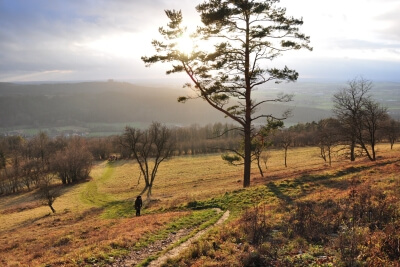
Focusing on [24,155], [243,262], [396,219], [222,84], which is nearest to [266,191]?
[222,84]

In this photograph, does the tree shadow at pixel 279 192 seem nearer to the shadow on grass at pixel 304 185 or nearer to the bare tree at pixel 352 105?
the shadow on grass at pixel 304 185

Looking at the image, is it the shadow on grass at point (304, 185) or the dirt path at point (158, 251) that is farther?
the shadow on grass at point (304, 185)

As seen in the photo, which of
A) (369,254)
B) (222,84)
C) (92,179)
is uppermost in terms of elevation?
(222,84)

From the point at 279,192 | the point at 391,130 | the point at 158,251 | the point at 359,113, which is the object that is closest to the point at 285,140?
the point at 391,130

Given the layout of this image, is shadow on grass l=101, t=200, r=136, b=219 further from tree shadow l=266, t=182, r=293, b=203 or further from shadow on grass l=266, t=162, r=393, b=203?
shadow on grass l=266, t=162, r=393, b=203

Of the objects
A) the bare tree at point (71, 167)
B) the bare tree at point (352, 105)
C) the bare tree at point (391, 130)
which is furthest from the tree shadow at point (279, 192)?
the bare tree at point (71, 167)

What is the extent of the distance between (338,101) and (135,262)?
1390 inches

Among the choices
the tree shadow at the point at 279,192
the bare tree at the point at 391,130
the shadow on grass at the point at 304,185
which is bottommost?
the tree shadow at the point at 279,192

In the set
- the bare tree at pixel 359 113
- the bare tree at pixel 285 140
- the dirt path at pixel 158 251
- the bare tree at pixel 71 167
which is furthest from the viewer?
the bare tree at pixel 71 167

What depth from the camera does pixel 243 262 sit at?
7965mm

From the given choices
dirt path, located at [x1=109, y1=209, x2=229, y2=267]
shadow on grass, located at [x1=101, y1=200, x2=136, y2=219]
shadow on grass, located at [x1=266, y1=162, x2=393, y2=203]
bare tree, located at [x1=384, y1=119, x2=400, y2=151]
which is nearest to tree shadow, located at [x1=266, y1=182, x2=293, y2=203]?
shadow on grass, located at [x1=266, y1=162, x2=393, y2=203]

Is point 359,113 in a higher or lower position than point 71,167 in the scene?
higher

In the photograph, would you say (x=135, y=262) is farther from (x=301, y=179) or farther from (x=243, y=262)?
(x=301, y=179)

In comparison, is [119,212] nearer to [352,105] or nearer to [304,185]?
[304,185]
